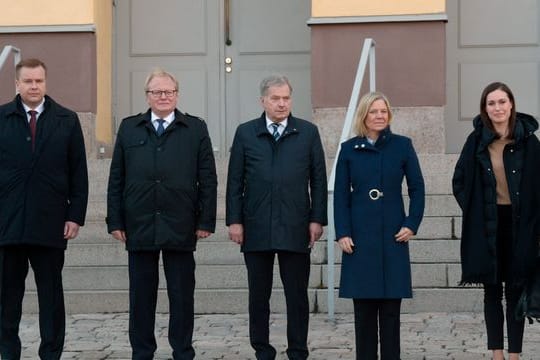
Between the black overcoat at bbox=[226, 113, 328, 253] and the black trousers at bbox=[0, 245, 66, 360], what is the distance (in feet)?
3.34

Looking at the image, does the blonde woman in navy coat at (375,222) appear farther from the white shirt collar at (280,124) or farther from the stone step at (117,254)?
the stone step at (117,254)

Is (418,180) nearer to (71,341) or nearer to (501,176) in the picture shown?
(501,176)

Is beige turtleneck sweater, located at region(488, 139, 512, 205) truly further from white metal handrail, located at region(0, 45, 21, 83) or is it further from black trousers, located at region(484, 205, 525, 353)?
white metal handrail, located at region(0, 45, 21, 83)

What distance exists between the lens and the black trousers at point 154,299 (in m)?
6.31

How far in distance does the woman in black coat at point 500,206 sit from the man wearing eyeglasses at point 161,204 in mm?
1407

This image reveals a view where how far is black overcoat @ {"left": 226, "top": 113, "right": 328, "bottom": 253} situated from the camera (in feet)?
20.5

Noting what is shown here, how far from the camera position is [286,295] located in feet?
20.8

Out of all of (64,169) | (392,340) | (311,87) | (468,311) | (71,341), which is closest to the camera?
(392,340)

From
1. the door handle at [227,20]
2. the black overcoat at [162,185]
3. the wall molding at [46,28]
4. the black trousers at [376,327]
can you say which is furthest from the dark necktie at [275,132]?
the door handle at [227,20]

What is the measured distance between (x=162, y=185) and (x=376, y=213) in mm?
1184

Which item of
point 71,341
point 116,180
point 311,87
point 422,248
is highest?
point 311,87

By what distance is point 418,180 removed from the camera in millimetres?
5996

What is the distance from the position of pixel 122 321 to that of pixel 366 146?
2.68m

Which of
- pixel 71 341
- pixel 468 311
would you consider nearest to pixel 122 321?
pixel 71 341
